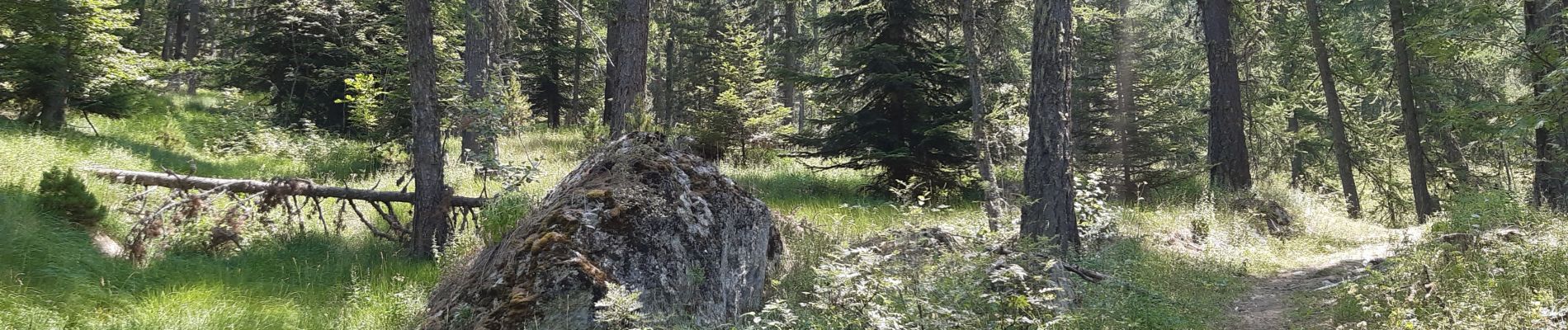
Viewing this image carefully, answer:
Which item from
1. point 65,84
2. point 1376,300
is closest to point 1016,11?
point 1376,300

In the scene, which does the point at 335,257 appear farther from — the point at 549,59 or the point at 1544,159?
the point at 549,59

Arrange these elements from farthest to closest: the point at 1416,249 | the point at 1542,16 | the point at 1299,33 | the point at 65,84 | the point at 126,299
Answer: the point at 1299,33, the point at 1542,16, the point at 65,84, the point at 1416,249, the point at 126,299

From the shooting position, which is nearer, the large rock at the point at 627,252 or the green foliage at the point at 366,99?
the large rock at the point at 627,252

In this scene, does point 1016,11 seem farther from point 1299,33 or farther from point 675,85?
point 675,85

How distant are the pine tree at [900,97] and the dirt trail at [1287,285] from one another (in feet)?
17.6

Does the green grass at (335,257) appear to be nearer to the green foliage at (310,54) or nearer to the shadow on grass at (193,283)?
the shadow on grass at (193,283)

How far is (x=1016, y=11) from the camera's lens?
1204 centimetres

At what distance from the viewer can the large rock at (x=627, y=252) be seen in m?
4.41

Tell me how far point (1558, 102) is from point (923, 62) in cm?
802

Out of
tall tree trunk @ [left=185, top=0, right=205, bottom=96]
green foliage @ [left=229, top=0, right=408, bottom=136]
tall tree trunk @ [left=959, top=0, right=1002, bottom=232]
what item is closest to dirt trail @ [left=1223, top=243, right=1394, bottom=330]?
tall tree trunk @ [left=959, top=0, right=1002, bottom=232]

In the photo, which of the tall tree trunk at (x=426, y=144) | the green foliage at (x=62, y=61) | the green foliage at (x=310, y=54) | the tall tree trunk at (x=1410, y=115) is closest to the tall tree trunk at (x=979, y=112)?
the tall tree trunk at (x=426, y=144)

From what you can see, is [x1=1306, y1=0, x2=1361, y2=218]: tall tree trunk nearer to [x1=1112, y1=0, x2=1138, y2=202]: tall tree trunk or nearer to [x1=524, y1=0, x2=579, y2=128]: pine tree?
[x1=1112, y1=0, x2=1138, y2=202]: tall tree trunk

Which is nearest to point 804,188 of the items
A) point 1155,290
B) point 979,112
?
point 979,112

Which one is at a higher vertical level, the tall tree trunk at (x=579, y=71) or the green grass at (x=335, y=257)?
the tall tree trunk at (x=579, y=71)
